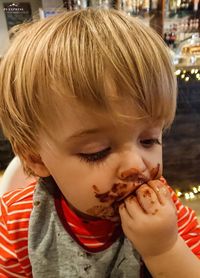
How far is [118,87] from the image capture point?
1.58 feet

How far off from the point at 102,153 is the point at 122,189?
7 cm

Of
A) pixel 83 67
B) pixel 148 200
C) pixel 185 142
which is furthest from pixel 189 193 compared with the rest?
pixel 83 67

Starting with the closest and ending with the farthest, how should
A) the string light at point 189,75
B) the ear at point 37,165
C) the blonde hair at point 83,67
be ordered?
1. the blonde hair at point 83,67
2. the ear at point 37,165
3. the string light at point 189,75

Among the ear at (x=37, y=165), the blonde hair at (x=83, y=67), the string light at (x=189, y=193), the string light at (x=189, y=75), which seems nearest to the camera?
the blonde hair at (x=83, y=67)

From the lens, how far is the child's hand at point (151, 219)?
50cm

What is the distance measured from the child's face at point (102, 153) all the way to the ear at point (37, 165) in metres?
0.09

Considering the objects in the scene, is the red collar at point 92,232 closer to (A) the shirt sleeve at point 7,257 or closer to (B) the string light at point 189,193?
(A) the shirt sleeve at point 7,257

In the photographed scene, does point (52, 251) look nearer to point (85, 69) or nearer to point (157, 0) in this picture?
point (85, 69)

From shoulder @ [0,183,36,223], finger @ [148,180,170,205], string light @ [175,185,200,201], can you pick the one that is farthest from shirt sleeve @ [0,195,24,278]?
string light @ [175,185,200,201]

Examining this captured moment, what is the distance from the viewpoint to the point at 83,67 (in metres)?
0.48

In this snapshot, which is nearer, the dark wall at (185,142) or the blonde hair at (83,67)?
the blonde hair at (83,67)

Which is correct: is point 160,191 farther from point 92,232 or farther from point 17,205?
point 17,205

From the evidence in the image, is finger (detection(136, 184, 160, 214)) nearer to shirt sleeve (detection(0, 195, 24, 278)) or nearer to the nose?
the nose

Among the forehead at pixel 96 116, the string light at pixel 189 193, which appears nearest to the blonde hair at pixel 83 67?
the forehead at pixel 96 116
